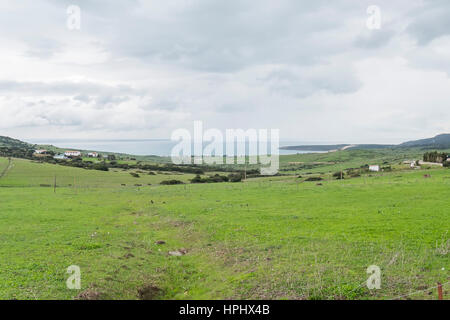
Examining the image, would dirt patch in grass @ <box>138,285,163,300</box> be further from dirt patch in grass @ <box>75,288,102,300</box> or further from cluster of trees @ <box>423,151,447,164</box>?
cluster of trees @ <box>423,151,447,164</box>

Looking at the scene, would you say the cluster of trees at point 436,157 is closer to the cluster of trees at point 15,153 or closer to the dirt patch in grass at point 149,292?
the dirt patch in grass at point 149,292

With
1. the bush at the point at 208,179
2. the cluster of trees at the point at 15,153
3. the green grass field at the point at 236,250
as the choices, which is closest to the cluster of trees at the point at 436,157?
the bush at the point at 208,179

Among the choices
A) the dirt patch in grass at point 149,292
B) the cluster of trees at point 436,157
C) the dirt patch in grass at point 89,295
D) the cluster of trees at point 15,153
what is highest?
the cluster of trees at point 15,153

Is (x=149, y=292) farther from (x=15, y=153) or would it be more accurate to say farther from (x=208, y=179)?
(x=15, y=153)

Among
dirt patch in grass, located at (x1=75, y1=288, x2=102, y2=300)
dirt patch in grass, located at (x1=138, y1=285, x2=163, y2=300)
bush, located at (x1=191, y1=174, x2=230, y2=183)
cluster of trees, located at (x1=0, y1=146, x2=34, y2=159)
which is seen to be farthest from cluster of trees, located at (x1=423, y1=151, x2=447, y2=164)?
cluster of trees, located at (x1=0, y1=146, x2=34, y2=159)

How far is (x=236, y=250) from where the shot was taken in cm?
1836

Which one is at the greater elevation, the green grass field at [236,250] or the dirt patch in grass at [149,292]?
the green grass field at [236,250]

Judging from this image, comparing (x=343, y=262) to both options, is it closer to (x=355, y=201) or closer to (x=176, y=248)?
(x=176, y=248)

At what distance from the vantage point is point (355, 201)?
33438mm

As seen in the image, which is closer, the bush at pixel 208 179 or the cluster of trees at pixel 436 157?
the cluster of trees at pixel 436 157

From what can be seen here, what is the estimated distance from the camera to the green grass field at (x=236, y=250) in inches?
509

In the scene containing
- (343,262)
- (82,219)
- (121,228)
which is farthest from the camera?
(82,219)
